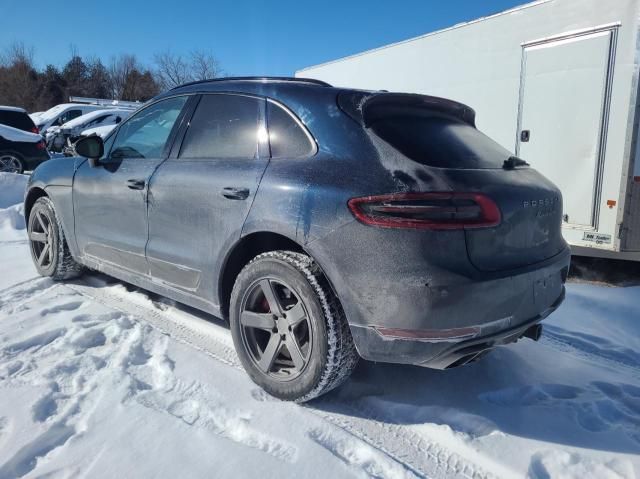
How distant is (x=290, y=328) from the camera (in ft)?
8.55

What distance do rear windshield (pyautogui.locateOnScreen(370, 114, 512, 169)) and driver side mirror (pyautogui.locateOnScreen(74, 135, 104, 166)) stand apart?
243 cm

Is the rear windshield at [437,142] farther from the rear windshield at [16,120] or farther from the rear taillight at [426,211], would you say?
the rear windshield at [16,120]

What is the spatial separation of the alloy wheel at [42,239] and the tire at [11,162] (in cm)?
814

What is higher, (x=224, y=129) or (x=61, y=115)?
(x=61, y=115)

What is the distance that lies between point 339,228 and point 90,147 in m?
2.49

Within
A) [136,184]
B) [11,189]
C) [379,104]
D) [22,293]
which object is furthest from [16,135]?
[379,104]

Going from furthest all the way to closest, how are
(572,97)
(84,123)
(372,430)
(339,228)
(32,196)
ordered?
(84,123) < (572,97) < (32,196) < (372,430) < (339,228)

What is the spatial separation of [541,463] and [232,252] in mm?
1827

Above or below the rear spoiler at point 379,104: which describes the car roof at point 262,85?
above

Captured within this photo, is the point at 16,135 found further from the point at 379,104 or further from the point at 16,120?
the point at 379,104

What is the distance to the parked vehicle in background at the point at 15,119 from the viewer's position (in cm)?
1255

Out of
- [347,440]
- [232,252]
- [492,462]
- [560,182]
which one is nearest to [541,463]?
[492,462]

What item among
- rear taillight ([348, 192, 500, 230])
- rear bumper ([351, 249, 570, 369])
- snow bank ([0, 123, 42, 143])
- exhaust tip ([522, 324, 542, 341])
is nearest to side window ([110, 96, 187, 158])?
rear taillight ([348, 192, 500, 230])

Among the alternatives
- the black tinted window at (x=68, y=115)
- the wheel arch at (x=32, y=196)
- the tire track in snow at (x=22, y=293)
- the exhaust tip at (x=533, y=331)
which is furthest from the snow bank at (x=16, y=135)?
the exhaust tip at (x=533, y=331)
